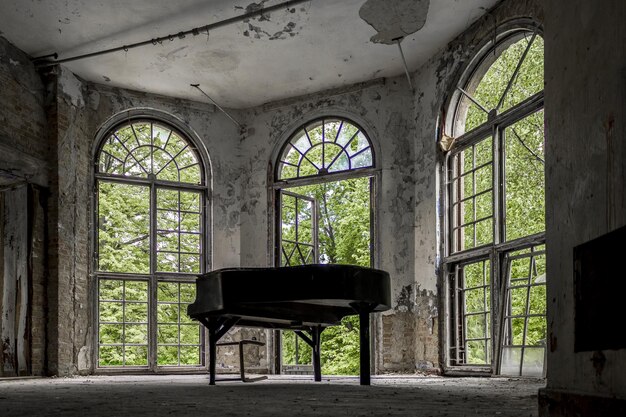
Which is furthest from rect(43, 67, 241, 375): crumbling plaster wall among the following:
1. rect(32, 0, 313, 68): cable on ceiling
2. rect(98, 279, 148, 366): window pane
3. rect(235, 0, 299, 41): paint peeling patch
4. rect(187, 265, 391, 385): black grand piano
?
rect(98, 279, 148, 366): window pane

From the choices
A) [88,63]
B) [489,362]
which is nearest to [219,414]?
[489,362]

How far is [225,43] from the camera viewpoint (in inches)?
368

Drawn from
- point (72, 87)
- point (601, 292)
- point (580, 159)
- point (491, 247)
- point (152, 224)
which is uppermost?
point (72, 87)

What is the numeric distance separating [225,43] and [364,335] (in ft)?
16.4

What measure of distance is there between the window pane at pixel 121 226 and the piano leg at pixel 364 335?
1007cm

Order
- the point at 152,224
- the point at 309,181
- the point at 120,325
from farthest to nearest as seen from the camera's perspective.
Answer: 1. the point at 120,325
2. the point at 309,181
3. the point at 152,224

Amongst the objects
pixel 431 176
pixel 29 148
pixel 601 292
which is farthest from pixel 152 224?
pixel 601 292

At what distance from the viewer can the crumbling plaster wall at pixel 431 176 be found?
909 cm

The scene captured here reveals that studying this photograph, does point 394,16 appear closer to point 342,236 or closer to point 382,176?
point 382,176

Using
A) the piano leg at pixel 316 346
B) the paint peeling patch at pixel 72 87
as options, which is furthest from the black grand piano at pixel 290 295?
the paint peeling patch at pixel 72 87

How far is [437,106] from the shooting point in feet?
31.0

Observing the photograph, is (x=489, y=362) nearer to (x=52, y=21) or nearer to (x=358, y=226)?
(x=52, y=21)

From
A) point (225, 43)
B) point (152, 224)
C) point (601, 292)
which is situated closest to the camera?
point (601, 292)

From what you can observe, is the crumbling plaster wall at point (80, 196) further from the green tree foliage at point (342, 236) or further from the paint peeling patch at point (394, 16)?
the green tree foliage at point (342, 236)
